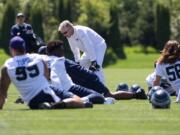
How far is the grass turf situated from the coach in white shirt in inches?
142

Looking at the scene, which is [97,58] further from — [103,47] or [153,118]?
[153,118]

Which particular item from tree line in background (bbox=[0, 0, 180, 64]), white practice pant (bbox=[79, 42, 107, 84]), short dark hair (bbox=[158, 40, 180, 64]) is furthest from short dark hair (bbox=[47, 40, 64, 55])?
tree line in background (bbox=[0, 0, 180, 64])

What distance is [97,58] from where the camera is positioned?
1981 centimetres

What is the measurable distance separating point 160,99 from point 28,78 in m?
2.67

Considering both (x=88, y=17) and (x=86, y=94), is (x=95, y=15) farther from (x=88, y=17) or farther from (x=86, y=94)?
(x=86, y=94)

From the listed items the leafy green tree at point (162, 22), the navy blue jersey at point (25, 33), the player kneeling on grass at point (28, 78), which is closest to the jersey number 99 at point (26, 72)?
the player kneeling on grass at point (28, 78)

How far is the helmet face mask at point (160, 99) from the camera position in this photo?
15.6m

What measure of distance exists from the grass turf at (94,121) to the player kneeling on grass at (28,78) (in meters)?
0.33

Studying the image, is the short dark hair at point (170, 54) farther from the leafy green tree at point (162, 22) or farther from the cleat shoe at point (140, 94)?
the leafy green tree at point (162, 22)

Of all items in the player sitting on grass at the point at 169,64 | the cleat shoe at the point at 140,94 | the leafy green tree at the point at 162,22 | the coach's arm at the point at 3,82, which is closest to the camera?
the coach's arm at the point at 3,82

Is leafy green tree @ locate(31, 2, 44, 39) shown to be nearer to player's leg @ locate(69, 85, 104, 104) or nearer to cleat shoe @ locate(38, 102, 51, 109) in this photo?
player's leg @ locate(69, 85, 104, 104)

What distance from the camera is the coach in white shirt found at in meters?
19.4

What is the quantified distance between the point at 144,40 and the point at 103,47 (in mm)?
71959

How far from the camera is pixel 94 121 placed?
13.0 m
